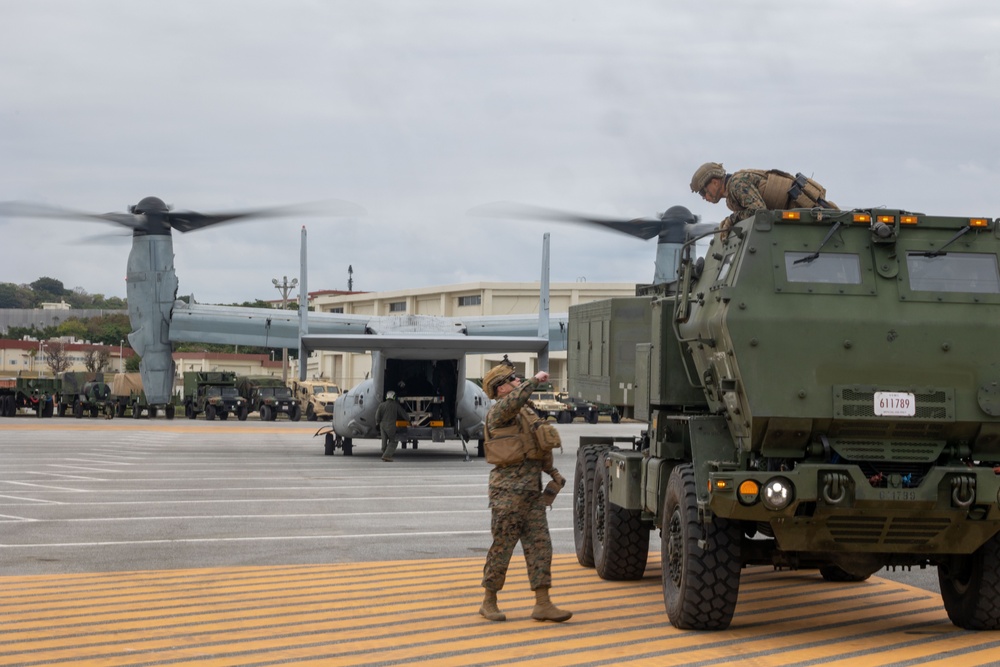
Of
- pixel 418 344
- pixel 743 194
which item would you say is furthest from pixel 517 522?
pixel 418 344

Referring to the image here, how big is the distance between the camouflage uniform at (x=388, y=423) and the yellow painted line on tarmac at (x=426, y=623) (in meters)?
17.4

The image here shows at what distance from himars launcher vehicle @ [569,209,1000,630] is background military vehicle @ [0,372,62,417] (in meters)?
56.1

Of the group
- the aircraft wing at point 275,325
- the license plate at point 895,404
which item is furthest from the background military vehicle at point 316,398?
the license plate at point 895,404

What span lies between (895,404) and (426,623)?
3381 mm

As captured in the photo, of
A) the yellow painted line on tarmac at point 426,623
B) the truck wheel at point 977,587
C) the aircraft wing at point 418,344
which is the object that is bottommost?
the yellow painted line on tarmac at point 426,623

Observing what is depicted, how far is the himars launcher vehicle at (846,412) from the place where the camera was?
8094 mm

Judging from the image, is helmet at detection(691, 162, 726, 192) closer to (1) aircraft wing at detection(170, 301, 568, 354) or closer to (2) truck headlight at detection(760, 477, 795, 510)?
(2) truck headlight at detection(760, 477, 795, 510)

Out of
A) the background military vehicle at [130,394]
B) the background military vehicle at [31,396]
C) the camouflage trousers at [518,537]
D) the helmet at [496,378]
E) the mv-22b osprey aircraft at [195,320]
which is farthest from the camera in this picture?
the background military vehicle at [31,396]

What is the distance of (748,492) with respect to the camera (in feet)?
26.3

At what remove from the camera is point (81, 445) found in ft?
112

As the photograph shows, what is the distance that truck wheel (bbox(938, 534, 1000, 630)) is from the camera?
852 cm

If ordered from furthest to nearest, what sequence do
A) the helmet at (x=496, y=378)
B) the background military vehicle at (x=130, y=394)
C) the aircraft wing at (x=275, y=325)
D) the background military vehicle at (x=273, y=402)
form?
1. the background military vehicle at (x=130, y=394)
2. the background military vehicle at (x=273, y=402)
3. the aircraft wing at (x=275, y=325)
4. the helmet at (x=496, y=378)

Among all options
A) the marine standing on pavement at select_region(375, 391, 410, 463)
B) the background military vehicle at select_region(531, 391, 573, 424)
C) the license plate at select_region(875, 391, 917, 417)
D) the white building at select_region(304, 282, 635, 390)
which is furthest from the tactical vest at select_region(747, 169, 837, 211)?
the white building at select_region(304, 282, 635, 390)

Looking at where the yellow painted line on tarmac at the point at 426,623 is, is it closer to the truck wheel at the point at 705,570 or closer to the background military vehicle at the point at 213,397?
the truck wheel at the point at 705,570
